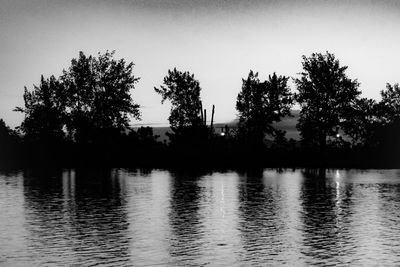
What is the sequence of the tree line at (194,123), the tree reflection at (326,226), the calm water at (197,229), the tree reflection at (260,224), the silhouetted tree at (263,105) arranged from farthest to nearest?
the silhouetted tree at (263,105) < the tree line at (194,123) < the tree reflection at (260,224) < the tree reflection at (326,226) < the calm water at (197,229)

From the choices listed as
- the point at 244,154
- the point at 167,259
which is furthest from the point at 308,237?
the point at 244,154

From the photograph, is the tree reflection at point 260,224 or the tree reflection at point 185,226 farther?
the tree reflection at point 260,224

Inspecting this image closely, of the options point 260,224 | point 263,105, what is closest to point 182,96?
point 263,105

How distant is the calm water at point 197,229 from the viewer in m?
16.1

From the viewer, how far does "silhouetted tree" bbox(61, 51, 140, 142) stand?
105062 millimetres

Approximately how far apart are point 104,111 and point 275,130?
28.6m

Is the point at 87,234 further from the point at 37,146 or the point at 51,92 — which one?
the point at 51,92

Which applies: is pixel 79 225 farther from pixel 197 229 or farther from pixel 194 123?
pixel 194 123

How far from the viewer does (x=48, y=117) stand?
4227 inches

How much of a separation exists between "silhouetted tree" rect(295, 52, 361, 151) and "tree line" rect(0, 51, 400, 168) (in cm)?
15

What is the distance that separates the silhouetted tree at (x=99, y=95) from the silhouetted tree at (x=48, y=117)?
156 cm

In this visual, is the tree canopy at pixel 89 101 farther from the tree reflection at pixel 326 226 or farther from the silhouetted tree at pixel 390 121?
the tree reflection at pixel 326 226

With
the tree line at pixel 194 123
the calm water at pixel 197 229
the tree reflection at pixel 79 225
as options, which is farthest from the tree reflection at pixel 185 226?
the tree line at pixel 194 123

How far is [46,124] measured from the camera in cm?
10800
